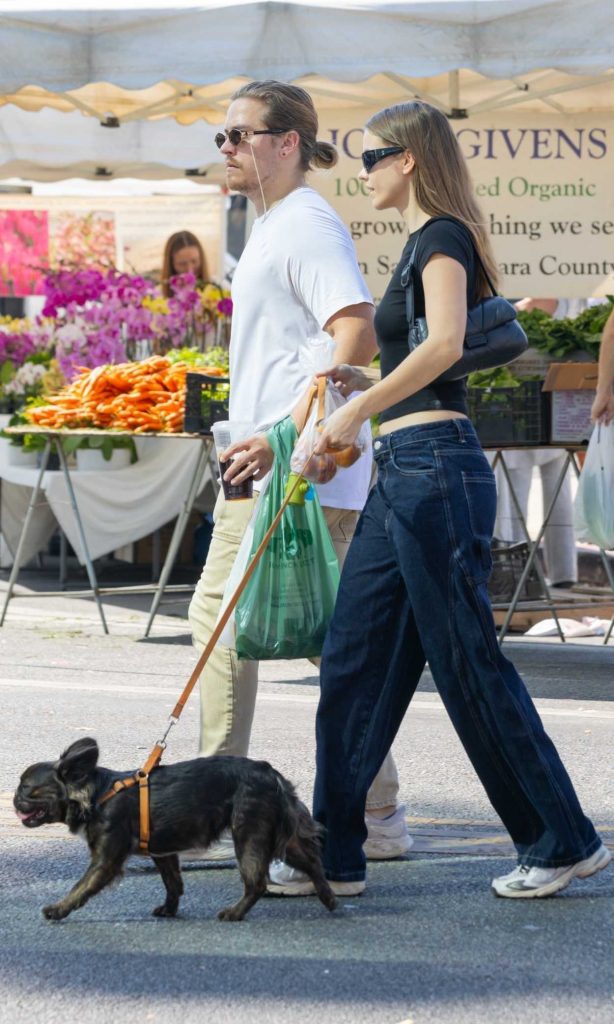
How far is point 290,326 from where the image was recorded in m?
4.21

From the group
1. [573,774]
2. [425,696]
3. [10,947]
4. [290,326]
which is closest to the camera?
[10,947]

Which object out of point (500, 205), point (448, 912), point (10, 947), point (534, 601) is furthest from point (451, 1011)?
point (500, 205)

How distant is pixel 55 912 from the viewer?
12.5 feet

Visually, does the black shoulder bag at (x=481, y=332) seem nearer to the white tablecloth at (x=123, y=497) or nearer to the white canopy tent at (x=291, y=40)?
the white canopy tent at (x=291, y=40)

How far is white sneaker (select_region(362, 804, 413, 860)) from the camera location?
440 cm

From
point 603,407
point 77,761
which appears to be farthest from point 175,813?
point 603,407

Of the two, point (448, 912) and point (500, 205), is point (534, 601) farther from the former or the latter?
point (448, 912)

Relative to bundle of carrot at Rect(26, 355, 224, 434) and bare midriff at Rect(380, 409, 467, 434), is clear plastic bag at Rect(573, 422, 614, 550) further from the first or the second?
bare midriff at Rect(380, 409, 467, 434)

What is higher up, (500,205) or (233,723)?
(500,205)

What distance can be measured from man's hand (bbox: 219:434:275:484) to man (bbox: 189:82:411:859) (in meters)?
0.18

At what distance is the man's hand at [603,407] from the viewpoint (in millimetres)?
7062

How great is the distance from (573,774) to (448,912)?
64.2 inches

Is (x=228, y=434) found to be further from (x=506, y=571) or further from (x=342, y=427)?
(x=506, y=571)

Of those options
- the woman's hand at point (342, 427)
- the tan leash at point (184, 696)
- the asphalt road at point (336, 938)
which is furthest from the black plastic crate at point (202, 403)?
the woman's hand at point (342, 427)
